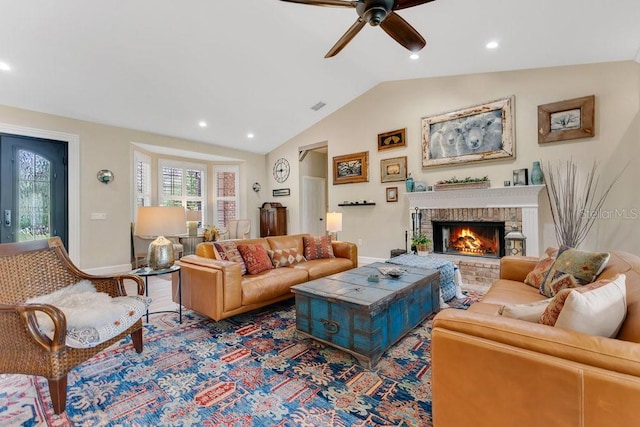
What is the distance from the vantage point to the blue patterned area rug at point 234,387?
5.09ft

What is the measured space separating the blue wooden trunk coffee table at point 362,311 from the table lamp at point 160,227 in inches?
51.5

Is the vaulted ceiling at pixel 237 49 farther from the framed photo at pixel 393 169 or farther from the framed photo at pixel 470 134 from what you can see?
the framed photo at pixel 393 169

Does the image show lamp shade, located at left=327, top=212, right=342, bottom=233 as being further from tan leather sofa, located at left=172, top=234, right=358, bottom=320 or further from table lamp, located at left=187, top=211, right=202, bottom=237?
table lamp, located at left=187, top=211, right=202, bottom=237

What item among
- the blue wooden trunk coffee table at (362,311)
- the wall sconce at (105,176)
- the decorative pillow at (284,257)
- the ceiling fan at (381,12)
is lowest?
the blue wooden trunk coffee table at (362,311)

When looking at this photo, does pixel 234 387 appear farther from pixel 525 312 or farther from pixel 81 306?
pixel 525 312

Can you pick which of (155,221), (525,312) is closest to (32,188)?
(155,221)

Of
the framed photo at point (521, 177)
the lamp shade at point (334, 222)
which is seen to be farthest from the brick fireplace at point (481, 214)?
the lamp shade at point (334, 222)

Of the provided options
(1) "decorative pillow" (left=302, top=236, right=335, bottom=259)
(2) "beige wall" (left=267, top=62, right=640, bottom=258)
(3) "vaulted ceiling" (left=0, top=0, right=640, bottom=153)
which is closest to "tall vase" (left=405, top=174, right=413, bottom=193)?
(2) "beige wall" (left=267, top=62, right=640, bottom=258)

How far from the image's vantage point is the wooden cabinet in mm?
6996

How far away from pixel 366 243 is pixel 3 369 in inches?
198

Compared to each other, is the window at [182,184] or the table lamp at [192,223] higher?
the window at [182,184]

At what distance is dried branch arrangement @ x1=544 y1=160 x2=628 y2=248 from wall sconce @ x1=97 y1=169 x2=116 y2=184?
271 inches

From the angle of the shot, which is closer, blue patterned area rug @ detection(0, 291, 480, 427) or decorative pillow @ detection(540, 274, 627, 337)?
decorative pillow @ detection(540, 274, 627, 337)

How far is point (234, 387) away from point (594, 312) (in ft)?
6.10
